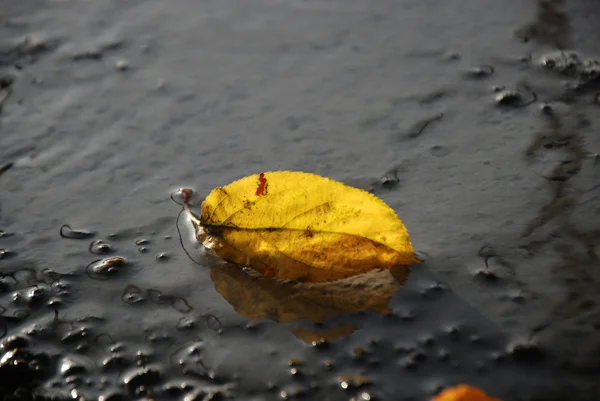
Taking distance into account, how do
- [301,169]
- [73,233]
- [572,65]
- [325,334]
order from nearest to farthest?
1. [325,334]
2. [73,233]
3. [301,169]
4. [572,65]

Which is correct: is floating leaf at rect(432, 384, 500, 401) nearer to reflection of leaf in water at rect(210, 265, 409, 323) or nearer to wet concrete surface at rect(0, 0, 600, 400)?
wet concrete surface at rect(0, 0, 600, 400)

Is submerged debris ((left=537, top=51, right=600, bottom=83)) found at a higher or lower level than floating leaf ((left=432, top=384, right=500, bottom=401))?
higher

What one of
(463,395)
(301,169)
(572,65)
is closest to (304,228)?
(301,169)

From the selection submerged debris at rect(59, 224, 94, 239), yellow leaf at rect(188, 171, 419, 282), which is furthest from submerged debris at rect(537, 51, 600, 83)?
submerged debris at rect(59, 224, 94, 239)

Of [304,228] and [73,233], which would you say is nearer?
[304,228]

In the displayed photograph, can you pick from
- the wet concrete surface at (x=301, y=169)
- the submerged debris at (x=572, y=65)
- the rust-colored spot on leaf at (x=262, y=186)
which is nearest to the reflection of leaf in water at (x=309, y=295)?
the wet concrete surface at (x=301, y=169)

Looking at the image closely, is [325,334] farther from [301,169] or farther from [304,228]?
[301,169]
